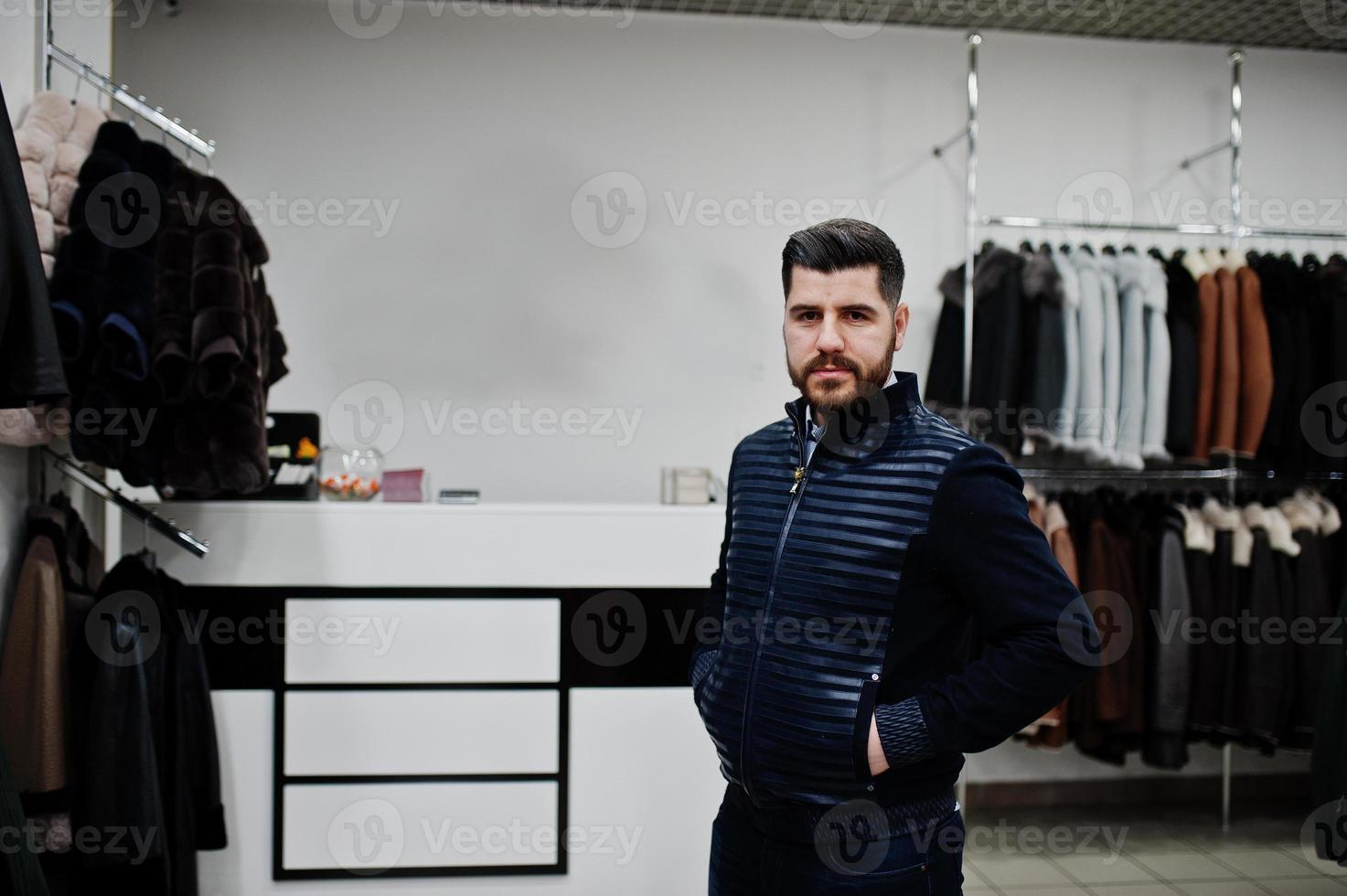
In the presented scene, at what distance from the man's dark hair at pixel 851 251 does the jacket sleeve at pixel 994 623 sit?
0.27 meters

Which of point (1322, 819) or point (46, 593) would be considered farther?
point (1322, 819)

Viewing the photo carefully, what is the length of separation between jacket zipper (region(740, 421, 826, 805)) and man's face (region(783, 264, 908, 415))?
0.32 feet

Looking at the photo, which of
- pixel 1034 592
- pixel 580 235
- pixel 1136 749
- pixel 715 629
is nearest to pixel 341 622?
pixel 715 629

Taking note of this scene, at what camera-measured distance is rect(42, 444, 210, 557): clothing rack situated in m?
2.40

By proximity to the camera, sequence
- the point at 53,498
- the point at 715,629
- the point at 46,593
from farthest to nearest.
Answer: the point at 53,498, the point at 46,593, the point at 715,629

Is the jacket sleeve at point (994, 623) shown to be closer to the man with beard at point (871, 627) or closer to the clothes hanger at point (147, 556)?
the man with beard at point (871, 627)

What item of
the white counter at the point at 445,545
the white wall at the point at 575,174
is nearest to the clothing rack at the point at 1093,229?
the white wall at the point at 575,174

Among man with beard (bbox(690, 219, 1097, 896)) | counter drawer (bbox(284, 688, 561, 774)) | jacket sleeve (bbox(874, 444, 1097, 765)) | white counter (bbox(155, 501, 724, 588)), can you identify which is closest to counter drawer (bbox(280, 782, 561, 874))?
counter drawer (bbox(284, 688, 561, 774))

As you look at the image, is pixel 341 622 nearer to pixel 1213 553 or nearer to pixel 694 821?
pixel 694 821

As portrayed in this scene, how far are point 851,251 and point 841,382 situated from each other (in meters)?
0.18

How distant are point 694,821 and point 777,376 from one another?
1.68 metres

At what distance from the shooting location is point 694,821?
272 centimetres

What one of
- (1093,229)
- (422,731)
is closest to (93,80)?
(422,731)

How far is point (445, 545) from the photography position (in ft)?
8.69
